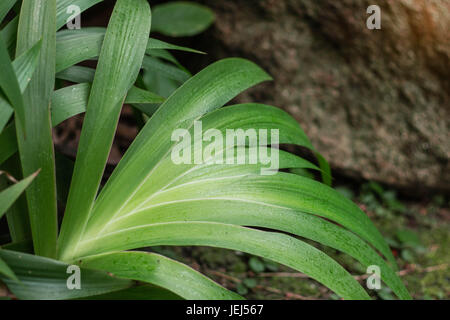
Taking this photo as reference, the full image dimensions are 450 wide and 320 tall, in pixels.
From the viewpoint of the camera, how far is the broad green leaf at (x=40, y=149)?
0.97m

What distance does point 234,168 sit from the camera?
107cm

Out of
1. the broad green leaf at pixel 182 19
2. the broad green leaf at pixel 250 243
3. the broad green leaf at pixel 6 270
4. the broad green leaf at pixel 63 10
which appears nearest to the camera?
the broad green leaf at pixel 6 270

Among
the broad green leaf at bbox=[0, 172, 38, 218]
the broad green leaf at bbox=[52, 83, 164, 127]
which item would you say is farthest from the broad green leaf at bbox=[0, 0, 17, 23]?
the broad green leaf at bbox=[0, 172, 38, 218]

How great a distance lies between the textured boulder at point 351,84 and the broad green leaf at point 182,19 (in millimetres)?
82

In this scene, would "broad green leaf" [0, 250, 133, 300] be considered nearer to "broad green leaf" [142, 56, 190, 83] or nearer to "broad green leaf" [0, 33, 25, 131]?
"broad green leaf" [0, 33, 25, 131]

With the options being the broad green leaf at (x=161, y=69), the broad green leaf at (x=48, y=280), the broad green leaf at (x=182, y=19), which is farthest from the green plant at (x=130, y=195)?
the broad green leaf at (x=182, y=19)

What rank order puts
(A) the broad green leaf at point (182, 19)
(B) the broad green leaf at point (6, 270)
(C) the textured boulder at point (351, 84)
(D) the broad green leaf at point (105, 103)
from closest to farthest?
(B) the broad green leaf at point (6, 270) < (D) the broad green leaf at point (105, 103) < (C) the textured boulder at point (351, 84) < (A) the broad green leaf at point (182, 19)

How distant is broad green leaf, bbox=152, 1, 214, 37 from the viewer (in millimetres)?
2189

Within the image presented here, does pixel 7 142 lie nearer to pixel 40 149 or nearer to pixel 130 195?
pixel 40 149

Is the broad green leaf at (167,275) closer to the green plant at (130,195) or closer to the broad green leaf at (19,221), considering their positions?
the green plant at (130,195)

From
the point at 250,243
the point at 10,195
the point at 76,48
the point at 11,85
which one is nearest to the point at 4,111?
the point at 11,85

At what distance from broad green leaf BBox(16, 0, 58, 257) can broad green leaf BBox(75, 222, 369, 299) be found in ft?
0.44

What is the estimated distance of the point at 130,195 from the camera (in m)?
1.03
